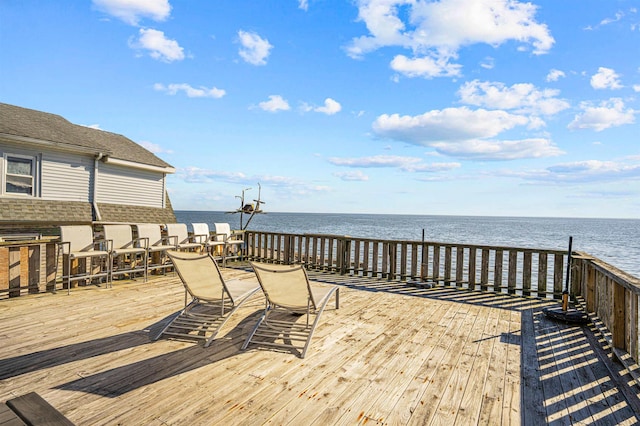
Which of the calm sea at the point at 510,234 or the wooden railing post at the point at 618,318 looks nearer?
the wooden railing post at the point at 618,318

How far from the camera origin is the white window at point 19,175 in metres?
9.87

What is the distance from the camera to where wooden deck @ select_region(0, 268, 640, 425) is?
92.0 inches

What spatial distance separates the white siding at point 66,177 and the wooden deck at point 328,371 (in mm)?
7411

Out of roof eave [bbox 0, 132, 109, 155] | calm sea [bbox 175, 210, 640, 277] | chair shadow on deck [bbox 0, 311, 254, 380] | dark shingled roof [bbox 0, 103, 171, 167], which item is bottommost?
calm sea [bbox 175, 210, 640, 277]

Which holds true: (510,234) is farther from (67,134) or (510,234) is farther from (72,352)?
(72,352)

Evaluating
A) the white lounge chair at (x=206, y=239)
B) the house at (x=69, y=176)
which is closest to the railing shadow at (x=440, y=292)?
the white lounge chair at (x=206, y=239)

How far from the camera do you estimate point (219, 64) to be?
1196 cm

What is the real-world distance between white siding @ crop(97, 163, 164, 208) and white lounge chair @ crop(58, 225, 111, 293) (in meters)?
6.78

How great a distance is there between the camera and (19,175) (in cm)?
1008

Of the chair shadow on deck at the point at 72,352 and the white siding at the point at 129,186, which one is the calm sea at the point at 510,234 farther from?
the white siding at the point at 129,186

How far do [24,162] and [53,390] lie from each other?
10.7 meters

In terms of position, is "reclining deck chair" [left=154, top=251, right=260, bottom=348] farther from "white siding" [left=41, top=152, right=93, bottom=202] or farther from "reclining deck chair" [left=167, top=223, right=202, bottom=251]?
"white siding" [left=41, top=152, right=93, bottom=202]

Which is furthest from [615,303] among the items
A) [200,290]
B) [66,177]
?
[66,177]

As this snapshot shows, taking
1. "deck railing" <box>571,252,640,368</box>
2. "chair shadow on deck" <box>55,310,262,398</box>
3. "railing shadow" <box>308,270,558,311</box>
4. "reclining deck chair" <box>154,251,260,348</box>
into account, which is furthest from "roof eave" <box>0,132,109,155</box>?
"deck railing" <box>571,252,640,368</box>
